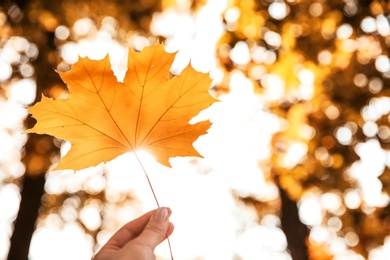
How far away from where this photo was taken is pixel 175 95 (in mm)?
1193

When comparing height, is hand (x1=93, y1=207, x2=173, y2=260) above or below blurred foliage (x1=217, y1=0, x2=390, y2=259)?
below

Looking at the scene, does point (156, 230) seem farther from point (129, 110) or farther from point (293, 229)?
point (293, 229)

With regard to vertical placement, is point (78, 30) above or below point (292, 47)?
above

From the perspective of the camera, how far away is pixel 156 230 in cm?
116

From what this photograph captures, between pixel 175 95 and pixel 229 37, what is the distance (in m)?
3.83

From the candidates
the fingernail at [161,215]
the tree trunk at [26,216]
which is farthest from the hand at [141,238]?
the tree trunk at [26,216]

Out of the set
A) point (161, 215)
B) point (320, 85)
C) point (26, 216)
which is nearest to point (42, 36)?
point (26, 216)

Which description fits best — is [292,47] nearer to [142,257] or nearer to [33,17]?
[33,17]

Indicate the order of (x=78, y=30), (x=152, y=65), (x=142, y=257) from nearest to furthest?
(x=142, y=257)
(x=152, y=65)
(x=78, y=30)

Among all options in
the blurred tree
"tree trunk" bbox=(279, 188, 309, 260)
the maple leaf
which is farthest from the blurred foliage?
the maple leaf

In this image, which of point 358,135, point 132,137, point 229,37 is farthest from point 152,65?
point 358,135

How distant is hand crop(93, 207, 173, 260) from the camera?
107cm

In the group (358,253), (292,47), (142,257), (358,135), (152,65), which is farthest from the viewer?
(358,253)

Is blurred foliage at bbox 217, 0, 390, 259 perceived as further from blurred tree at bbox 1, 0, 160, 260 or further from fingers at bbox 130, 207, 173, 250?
fingers at bbox 130, 207, 173, 250
